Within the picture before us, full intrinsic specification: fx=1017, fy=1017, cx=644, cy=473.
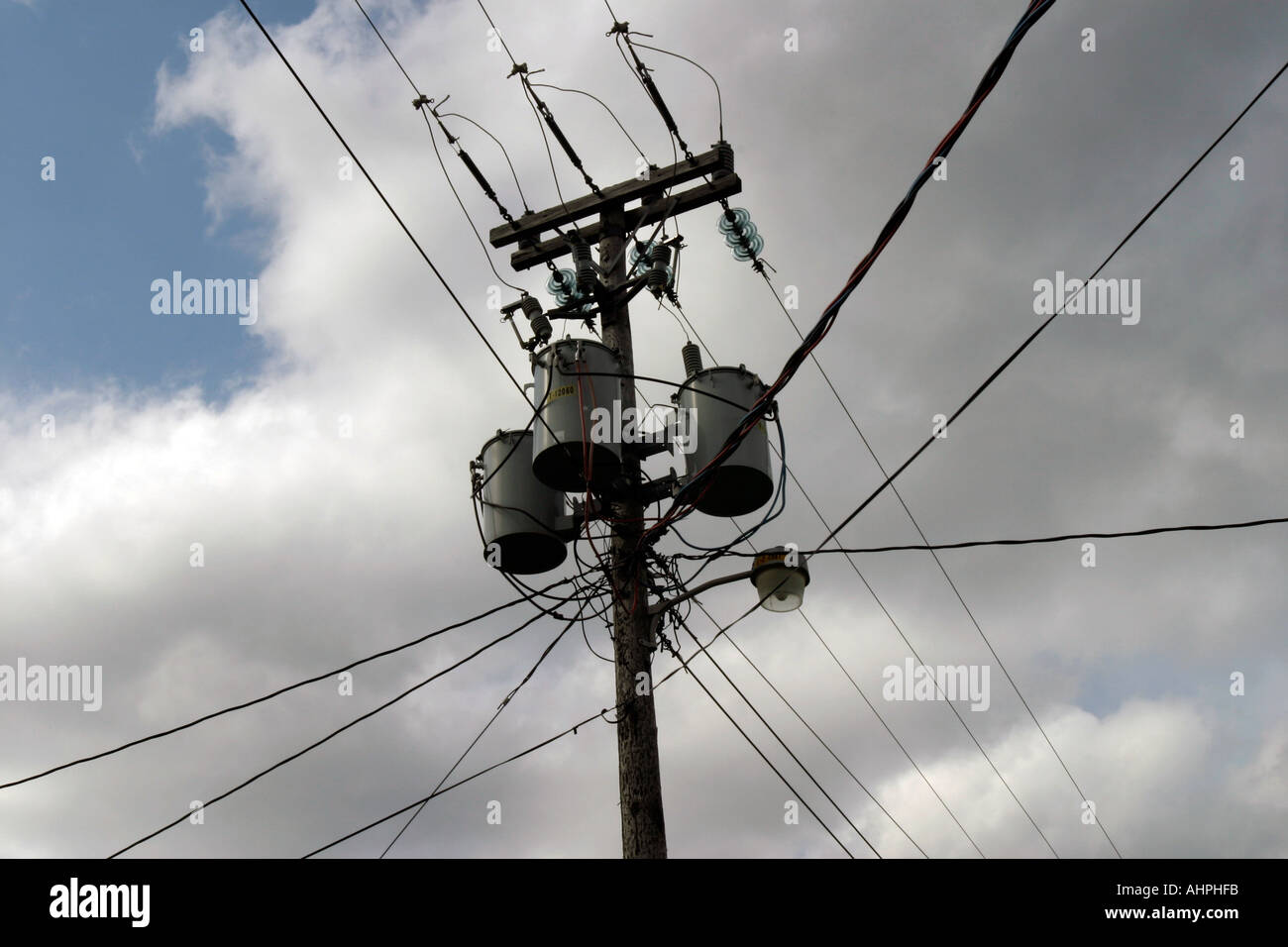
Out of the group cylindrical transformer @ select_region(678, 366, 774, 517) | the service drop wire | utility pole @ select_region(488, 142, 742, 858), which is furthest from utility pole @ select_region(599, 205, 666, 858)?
the service drop wire

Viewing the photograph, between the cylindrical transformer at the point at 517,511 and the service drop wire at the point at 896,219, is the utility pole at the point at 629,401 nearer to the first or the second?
the cylindrical transformer at the point at 517,511

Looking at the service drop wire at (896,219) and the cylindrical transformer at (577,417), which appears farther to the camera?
the cylindrical transformer at (577,417)

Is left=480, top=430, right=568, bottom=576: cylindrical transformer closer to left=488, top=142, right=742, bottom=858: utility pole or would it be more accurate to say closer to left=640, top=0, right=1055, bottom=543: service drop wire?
left=488, top=142, right=742, bottom=858: utility pole

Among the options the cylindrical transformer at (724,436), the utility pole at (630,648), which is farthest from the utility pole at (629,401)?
the cylindrical transformer at (724,436)

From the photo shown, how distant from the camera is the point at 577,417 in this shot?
7.53m

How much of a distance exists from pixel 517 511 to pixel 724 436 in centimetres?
174

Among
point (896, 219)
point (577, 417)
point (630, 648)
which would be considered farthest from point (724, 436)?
point (896, 219)

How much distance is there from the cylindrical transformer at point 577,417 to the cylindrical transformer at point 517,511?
0.93 feet

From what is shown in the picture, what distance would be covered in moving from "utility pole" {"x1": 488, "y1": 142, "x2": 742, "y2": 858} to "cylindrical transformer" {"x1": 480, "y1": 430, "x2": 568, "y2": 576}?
1.84ft

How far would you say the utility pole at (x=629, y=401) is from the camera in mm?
6711

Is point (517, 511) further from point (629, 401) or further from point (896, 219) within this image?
point (896, 219)

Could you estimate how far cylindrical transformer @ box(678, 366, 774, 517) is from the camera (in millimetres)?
7660

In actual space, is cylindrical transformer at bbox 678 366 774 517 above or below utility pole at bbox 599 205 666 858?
above
